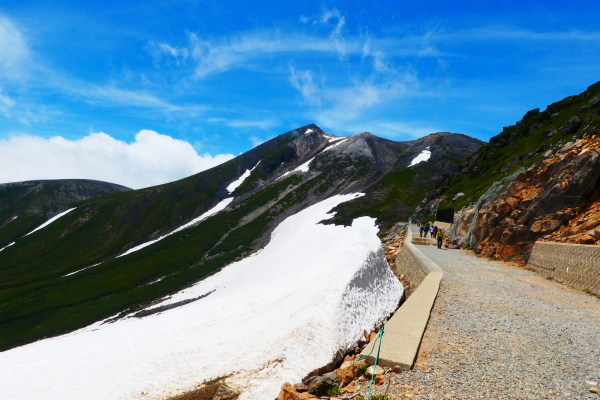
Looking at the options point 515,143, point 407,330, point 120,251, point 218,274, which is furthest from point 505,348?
point 120,251

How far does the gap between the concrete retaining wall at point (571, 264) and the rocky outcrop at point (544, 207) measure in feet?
4.20

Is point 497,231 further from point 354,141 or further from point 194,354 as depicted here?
point 354,141

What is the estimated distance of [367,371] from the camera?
23.6 feet

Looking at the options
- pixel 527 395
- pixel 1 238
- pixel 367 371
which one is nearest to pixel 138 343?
pixel 367 371

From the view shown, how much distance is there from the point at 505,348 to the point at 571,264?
13.3 m

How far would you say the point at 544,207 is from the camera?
2570 cm

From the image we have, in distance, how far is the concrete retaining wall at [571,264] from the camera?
16500mm

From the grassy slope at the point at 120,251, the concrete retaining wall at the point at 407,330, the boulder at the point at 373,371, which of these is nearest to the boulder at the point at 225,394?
the boulder at the point at 373,371

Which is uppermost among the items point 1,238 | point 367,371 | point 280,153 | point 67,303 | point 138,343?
point 280,153

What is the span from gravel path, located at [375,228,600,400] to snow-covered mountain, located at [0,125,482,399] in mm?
2482

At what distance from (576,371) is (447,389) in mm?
3531

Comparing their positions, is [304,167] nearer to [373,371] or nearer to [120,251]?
[120,251]

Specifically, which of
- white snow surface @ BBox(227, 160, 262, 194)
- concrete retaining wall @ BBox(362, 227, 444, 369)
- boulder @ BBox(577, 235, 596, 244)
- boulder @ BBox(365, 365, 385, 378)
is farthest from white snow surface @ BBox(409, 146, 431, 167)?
boulder @ BBox(365, 365, 385, 378)

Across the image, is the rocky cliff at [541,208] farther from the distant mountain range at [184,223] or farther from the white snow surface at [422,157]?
the white snow surface at [422,157]
